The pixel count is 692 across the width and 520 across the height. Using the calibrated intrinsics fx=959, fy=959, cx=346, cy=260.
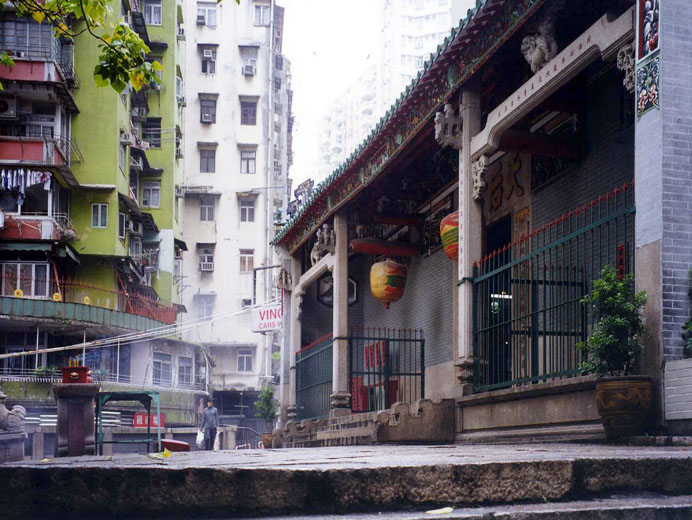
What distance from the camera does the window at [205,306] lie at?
5198 centimetres

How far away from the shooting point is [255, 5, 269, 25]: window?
54.6m

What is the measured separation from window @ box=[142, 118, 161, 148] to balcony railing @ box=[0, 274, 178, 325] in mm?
7581

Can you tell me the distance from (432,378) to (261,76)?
129 ft

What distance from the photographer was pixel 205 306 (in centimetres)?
5222

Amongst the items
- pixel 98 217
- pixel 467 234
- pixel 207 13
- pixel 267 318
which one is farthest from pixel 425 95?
pixel 207 13

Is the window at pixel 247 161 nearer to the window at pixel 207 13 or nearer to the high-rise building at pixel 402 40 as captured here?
the window at pixel 207 13

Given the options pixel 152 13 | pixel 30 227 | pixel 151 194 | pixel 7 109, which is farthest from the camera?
pixel 152 13

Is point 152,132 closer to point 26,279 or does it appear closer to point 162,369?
point 162,369

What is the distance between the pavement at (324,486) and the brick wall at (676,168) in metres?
3.09

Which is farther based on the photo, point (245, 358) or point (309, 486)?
point (245, 358)

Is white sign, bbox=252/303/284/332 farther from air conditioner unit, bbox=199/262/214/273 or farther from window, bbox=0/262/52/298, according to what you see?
air conditioner unit, bbox=199/262/214/273

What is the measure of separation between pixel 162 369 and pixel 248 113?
15814mm

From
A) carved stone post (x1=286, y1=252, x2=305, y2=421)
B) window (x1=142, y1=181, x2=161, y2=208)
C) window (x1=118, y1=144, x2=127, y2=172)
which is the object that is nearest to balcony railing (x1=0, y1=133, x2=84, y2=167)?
window (x1=118, y1=144, x2=127, y2=172)

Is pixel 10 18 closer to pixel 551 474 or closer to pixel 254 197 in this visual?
pixel 254 197
